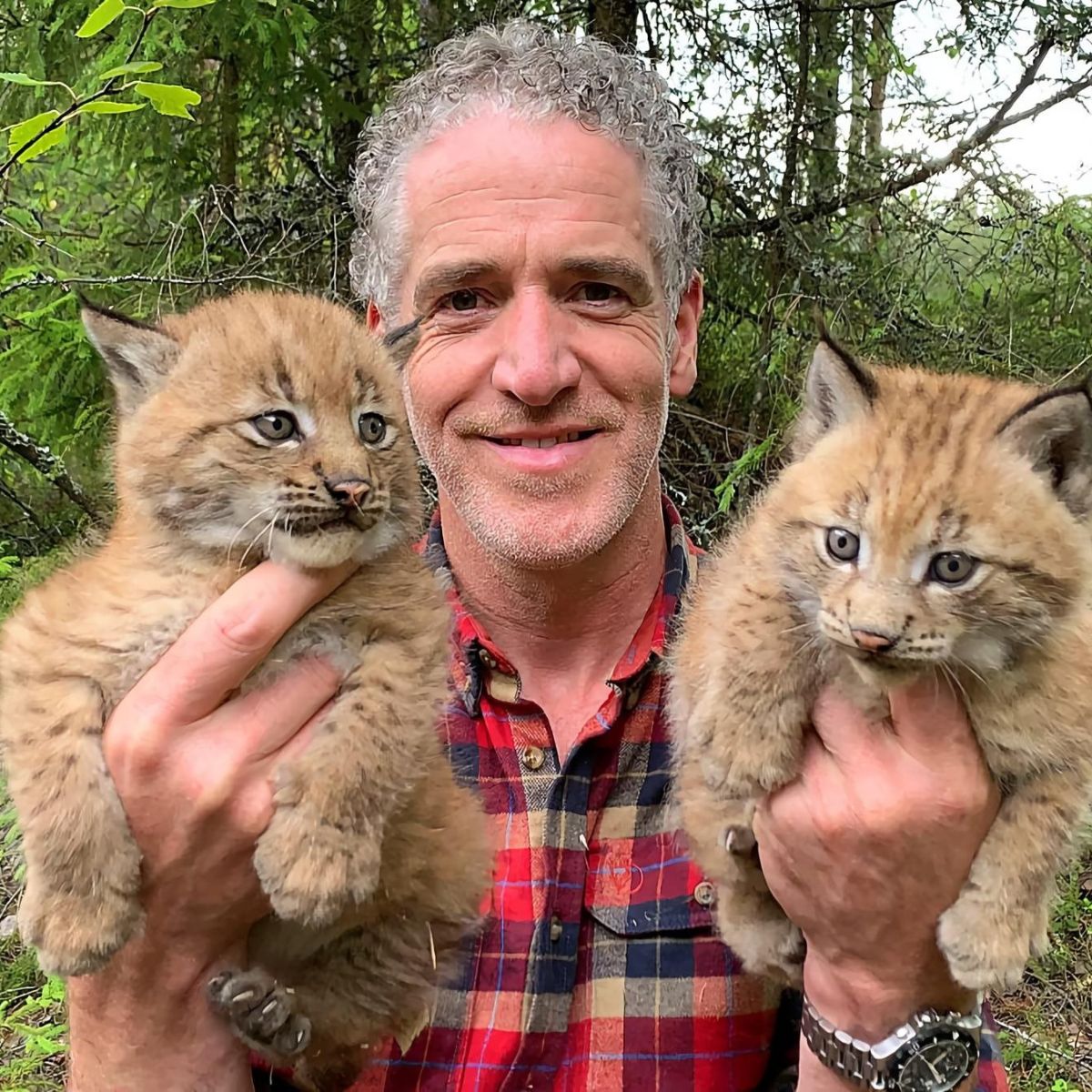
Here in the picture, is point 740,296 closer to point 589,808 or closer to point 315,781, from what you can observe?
A: point 589,808

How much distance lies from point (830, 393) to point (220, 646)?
1.30 metres

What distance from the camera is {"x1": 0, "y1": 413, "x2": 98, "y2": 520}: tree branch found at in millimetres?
4105

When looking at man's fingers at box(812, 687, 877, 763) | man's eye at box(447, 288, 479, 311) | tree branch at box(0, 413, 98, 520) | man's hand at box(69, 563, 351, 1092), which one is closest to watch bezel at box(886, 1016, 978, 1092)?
man's fingers at box(812, 687, 877, 763)

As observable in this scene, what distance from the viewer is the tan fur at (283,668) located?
181 centimetres

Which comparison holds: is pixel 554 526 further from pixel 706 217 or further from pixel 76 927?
pixel 706 217

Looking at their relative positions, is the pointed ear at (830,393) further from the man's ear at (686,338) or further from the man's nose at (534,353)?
the man's ear at (686,338)

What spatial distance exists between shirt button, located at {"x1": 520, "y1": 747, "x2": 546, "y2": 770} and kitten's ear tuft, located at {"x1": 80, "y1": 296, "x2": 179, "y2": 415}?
1.22 m

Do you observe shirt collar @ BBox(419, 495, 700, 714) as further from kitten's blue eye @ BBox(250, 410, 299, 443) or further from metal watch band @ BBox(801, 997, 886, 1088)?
metal watch band @ BBox(801, 997, 886, 1088)

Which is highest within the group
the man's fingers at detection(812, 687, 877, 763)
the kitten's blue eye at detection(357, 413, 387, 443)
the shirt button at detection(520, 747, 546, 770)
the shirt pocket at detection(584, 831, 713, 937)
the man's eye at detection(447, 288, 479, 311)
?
the man's eye at detection(447, 288, 479, 311)

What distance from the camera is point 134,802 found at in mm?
1867

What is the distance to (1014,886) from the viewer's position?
6.12 feet

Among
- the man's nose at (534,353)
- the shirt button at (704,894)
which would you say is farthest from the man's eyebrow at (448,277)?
the shirt button at (704,894)

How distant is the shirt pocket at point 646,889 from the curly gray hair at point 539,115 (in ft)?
5.24

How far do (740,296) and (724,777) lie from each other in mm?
3659
